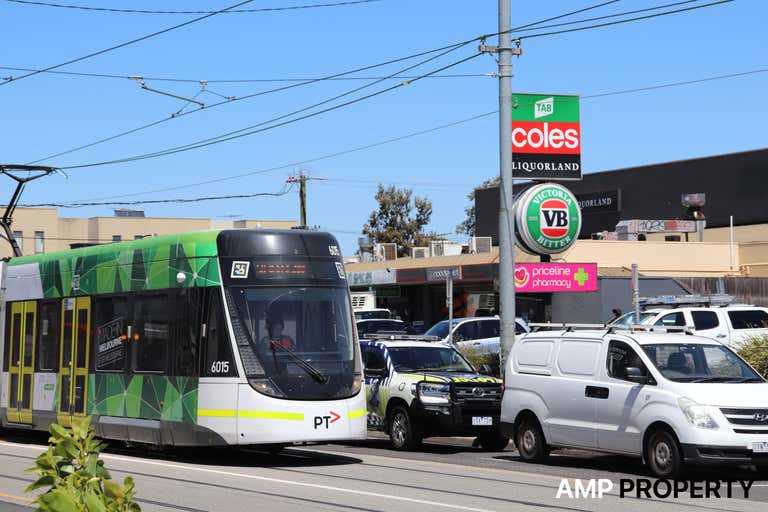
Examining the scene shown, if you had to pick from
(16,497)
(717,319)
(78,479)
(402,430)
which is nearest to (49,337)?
(402,430)

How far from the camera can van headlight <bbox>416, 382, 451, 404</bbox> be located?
749 inches

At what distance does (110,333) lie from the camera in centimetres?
1925

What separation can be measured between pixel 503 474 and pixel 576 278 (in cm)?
2346

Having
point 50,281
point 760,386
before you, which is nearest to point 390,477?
point 760,386

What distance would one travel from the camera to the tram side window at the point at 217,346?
1631 cm

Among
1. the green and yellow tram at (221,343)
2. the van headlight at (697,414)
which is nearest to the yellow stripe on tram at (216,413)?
the green and yellow tram at (221,343)

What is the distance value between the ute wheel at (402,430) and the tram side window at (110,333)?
4.39m

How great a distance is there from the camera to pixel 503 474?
50.8 ft

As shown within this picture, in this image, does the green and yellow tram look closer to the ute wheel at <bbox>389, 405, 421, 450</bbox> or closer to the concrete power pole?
the ute wheel at <bbox>389, 405, 421, 450</bbox>

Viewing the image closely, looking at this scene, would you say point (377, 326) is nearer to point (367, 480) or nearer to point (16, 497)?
point (367, 480)

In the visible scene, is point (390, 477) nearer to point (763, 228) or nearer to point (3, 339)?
point (3, 339)

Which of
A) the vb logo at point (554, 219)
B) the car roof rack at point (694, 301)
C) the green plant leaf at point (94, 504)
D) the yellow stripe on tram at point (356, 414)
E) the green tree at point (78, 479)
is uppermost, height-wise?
the vb logo at point (554, 219)

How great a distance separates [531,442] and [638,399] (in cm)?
252

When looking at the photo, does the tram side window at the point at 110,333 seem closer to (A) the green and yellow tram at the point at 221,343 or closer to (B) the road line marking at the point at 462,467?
(A) the green and yellow tram at the point at 221,343
